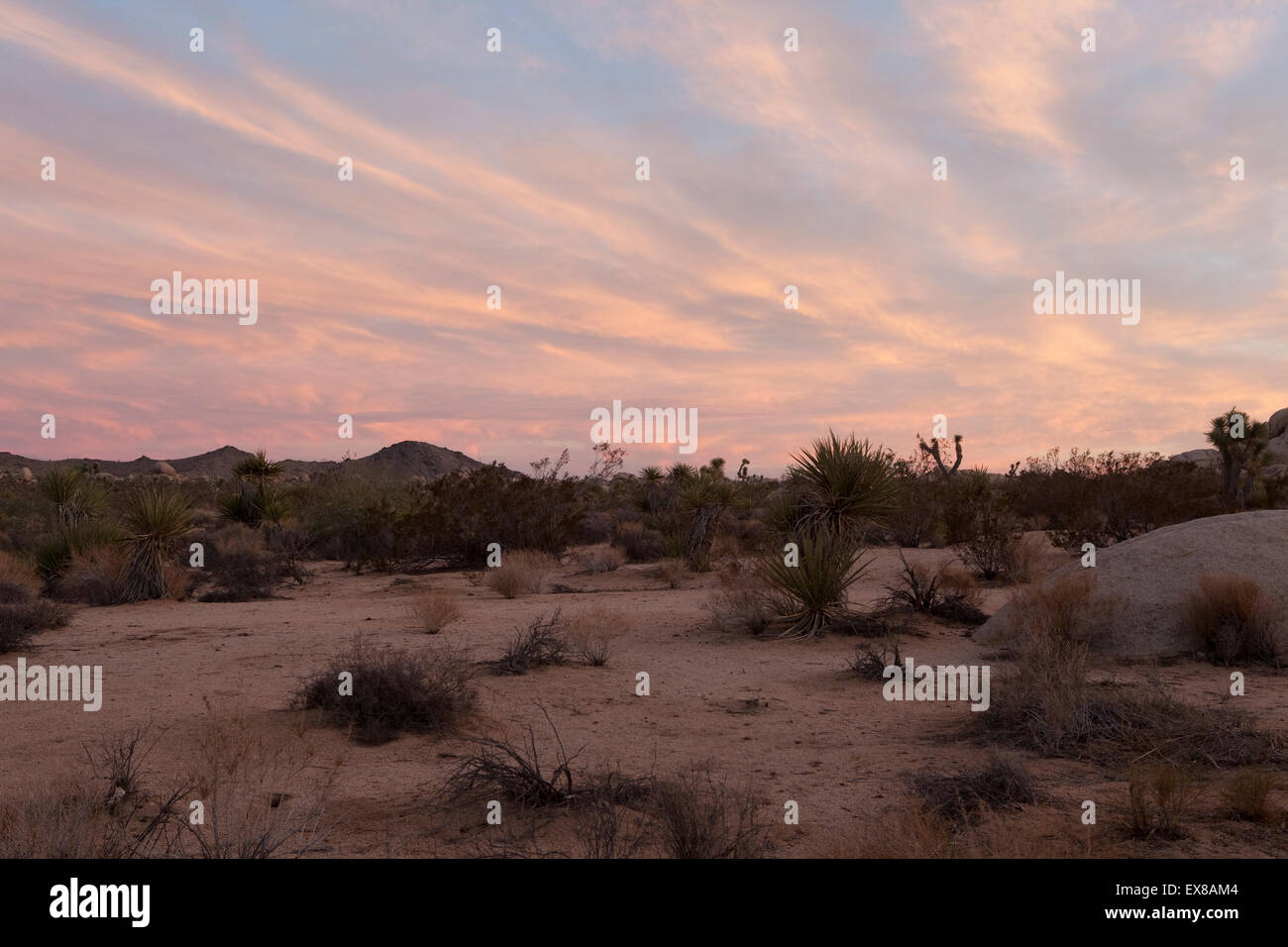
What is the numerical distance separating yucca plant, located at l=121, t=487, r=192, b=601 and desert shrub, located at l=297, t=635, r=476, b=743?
9481 millimetres

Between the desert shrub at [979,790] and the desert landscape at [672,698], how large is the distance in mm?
20

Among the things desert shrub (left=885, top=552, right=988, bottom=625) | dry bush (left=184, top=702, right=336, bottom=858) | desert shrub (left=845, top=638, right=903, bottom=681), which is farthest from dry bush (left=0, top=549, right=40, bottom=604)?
desert shrub (left=885, top=552, right=988, bottom=625)

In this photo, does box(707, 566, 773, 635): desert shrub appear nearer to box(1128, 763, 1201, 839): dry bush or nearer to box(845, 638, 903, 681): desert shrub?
box(845, 638, 903, 681): desert shrub

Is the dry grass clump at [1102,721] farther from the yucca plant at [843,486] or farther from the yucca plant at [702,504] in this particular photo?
the yucca plant at [702,504]

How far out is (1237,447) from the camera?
2892 cm

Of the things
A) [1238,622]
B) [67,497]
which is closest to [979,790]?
[1238,622]

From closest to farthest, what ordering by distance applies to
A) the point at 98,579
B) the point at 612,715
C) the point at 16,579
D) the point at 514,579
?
1. the point at 612,715
2. the point at 16,579
3. the point at 98,579
4. the point at 514,579

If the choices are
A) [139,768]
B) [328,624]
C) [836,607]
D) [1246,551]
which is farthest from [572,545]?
[139,768]

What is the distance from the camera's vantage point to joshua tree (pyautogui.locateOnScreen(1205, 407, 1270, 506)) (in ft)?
91.7

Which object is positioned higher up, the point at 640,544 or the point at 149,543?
the point at 149,543

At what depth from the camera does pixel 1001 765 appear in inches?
204

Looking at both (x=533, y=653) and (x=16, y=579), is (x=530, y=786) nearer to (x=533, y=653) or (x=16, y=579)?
(x=533, y=653)

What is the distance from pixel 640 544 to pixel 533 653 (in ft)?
42.9
